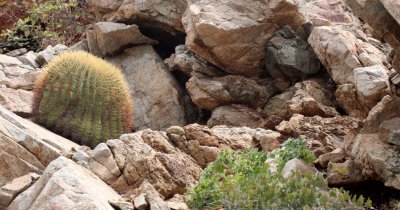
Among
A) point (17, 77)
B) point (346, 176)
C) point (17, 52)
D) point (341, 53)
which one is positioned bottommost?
point (17, 52)

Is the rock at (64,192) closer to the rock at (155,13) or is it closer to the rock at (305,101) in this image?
the rock at (305,101)

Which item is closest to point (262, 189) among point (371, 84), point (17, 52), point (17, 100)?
point (371, 84)

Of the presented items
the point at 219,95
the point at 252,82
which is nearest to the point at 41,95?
the point at 219,95

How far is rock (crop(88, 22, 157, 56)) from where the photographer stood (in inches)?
354

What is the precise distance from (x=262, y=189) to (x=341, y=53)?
3.50m

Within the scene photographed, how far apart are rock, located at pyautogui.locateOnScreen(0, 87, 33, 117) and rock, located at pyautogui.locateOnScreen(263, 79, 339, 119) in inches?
116

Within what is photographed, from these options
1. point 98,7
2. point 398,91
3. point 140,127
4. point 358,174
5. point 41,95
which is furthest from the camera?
point 98,7

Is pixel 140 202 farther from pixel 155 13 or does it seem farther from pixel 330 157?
pixel 155 13

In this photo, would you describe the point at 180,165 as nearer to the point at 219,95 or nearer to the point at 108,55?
the point at 219,95

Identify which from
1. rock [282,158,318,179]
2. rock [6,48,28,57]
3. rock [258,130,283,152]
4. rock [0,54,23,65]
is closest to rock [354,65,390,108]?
rock [258,130,283,152]

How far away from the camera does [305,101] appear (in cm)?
666

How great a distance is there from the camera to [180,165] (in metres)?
5.04

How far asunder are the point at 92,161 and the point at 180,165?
29.4 inches

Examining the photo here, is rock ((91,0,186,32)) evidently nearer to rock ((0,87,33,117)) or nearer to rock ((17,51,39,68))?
rock ((17,51,39,68))
